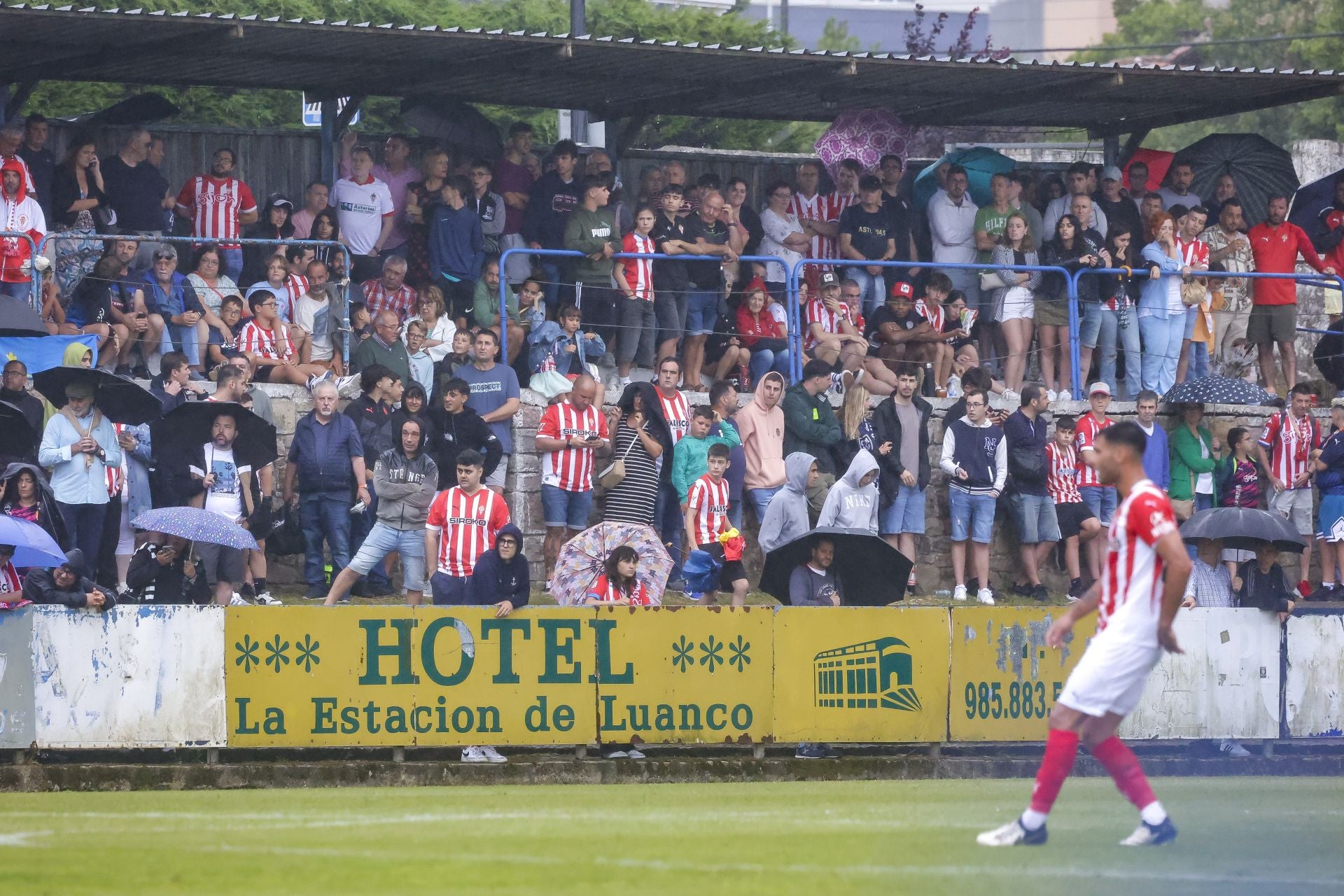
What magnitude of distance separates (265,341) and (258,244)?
40.0 inches

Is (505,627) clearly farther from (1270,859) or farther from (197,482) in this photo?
(1270,859)

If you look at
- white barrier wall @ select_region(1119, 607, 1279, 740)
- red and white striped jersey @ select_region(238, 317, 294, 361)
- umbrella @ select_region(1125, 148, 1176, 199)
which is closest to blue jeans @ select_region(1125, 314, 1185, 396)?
umbrella @ select_region(1125, 148, 1176, 199)

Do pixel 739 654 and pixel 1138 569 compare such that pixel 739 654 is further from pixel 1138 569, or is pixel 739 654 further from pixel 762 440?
pixel 1138 569

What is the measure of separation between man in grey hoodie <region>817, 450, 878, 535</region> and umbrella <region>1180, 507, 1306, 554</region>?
2730 millimetres

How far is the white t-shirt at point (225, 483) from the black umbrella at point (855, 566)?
4.43 m

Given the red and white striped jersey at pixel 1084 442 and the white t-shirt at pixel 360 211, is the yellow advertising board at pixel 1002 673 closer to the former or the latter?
the red and white striped jersey at pixel 1084 442

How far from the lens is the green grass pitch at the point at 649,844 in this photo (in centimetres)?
787

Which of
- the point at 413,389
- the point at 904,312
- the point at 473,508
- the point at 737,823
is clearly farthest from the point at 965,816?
the point at 904,312

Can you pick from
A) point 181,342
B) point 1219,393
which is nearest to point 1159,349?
point 1219,393

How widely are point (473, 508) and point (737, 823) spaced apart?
521 cm

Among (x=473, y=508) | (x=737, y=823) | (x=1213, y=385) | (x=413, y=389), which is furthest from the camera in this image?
(x=1213, y=385)

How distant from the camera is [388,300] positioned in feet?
57.2

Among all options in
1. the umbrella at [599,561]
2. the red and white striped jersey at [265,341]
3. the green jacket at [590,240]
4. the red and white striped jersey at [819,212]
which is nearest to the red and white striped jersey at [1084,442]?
the red and white striped jersey at [819,212]

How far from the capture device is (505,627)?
13.2 m
